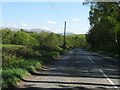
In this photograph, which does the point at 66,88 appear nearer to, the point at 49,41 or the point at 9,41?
the point at 49,41

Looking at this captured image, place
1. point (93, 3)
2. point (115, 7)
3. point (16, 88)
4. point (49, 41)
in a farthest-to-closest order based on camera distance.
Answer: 1. point (49, 41)
2. point (93, 3)
3. point (115, 7)
4. point (16, 88)

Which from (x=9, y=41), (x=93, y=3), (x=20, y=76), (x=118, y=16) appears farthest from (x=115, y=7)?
(x=9, y=41)

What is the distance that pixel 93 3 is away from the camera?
53.1 m

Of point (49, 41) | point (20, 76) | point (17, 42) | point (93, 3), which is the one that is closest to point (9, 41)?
point (17, 42)

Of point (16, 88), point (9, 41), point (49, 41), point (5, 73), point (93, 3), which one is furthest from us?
point (9, 41)

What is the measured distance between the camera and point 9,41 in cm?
10312

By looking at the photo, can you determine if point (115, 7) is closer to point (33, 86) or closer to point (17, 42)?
point (33, 86)

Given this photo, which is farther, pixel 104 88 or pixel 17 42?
pixel 17 42

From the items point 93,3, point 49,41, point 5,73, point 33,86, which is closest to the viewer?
point 33,86

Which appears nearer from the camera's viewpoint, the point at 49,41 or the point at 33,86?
the point at 33,86

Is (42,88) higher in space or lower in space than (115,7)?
lower

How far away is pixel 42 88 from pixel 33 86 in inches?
25.6

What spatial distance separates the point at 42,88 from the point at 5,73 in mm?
2839

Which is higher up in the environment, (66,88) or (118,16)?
(118,16)
